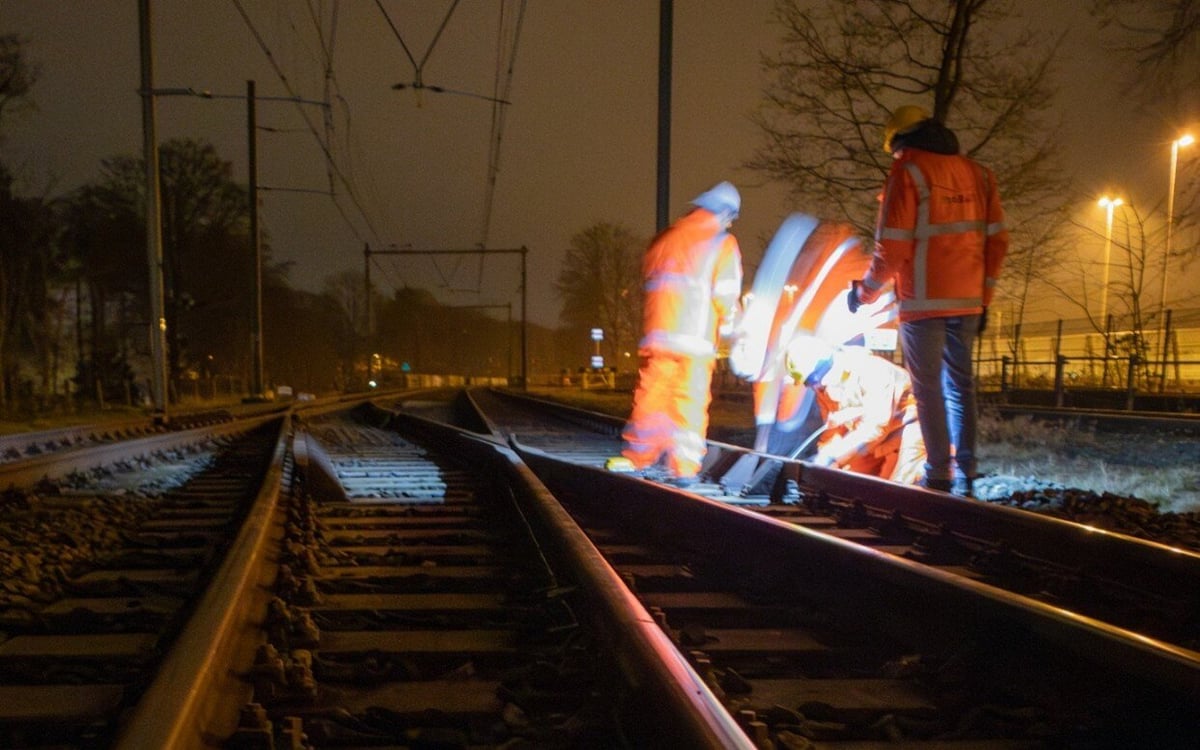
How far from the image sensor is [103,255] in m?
38.8

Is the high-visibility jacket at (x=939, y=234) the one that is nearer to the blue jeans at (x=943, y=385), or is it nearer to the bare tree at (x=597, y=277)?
the blue jeans at (x=943, y=385)

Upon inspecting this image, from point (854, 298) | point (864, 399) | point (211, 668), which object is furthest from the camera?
point (864, 399)

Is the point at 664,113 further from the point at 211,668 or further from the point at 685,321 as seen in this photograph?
the point at 211,668

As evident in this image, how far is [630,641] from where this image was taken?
231 centimetres

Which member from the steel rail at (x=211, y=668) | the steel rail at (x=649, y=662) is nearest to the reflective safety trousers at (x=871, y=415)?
the steel rail at (x=649, y=662)

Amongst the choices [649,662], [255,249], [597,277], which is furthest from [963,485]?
[597,277]

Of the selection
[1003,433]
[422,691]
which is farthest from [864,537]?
[1003,433]

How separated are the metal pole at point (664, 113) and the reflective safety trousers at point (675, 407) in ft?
15.9

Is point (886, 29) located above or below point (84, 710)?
above

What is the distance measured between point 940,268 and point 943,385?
762mm

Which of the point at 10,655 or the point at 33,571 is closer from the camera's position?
the point at 10,655

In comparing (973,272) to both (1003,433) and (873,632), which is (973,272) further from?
(1003,433)

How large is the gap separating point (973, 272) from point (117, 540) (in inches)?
204

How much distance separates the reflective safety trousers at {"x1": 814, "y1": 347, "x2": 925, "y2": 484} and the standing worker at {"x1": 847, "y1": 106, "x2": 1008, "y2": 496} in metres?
1.02
